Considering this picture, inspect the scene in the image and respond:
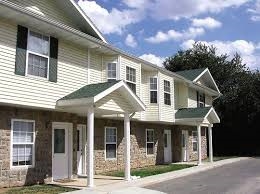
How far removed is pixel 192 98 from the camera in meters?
30.6

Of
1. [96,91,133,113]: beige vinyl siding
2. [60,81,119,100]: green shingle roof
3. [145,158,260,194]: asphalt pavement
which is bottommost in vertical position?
[145,158,260,194]: asphalt pavement

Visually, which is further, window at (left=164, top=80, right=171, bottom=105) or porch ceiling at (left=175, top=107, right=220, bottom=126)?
porch ceiling at (left=175, top=107, right=220, bottom=126)

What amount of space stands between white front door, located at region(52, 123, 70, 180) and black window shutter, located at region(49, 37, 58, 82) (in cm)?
232

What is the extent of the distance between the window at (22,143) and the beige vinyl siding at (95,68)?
159 inches

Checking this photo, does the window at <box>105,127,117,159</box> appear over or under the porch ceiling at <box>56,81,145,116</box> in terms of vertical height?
under

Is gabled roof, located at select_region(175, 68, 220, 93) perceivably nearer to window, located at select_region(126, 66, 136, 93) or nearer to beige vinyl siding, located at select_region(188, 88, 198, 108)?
beige vinyl siding, located at select_region(188, 88, 198, 108)

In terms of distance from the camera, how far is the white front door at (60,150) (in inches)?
662

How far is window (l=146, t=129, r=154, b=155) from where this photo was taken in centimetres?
2546

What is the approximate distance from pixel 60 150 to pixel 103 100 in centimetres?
314

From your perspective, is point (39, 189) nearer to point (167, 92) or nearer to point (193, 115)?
point (167, 92)

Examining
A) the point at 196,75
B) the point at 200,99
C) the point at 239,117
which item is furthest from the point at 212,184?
the point at 239,117

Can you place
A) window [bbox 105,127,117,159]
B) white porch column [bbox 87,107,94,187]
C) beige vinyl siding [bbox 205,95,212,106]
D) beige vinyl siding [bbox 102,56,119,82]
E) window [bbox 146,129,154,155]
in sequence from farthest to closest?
beige vinyl siding [bbox 205,95,212,106], window [bbox 146,129,154,155], window [bbox 105,127,117,159], beige vinyl siding [bbox 102,56,119,82], white porch column [bbox 87,107,94,187]

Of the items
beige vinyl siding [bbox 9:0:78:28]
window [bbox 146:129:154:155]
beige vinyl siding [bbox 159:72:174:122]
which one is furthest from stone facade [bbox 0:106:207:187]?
beige vinyl siding [bbox 9:0:78:28]

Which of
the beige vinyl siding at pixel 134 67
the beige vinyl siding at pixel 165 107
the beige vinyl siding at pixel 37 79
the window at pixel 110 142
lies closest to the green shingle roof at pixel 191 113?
the beige vinyl siding at pixel 165 107
